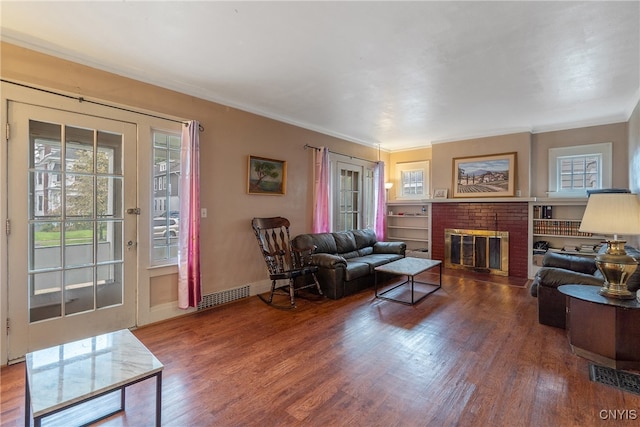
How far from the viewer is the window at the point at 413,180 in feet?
21.5

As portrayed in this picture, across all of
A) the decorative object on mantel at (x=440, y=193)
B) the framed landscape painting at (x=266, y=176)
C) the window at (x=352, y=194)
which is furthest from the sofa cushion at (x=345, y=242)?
the decorative object on mantel at (x=440, y=193)

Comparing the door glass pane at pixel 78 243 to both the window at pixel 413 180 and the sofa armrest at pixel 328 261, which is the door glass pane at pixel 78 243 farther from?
the window at pixel 413 180

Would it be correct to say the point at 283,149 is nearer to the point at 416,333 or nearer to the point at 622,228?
the point at 416,333

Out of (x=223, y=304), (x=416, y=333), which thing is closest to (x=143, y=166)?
(x=223, y=304)

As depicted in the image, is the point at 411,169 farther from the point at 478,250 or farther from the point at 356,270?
the point at 356,270

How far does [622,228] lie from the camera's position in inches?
87.5

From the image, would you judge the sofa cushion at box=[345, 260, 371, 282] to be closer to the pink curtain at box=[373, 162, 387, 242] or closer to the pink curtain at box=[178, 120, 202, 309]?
the pink curtain at box=[178, 120, 202, 309]

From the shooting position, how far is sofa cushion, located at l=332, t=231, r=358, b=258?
4.93 metres

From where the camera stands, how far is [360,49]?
2.56 m

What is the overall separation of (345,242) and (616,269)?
3.28 metres

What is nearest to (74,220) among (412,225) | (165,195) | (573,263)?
(165,195)

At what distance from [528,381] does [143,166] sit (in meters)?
3.80

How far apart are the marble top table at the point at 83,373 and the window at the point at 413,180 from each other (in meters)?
5.97

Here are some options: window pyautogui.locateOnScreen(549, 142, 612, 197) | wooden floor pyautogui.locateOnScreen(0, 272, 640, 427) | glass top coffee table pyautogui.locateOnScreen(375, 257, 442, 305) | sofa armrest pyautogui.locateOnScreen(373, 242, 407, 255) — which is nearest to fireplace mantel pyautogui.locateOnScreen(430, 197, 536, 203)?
window pyautogui.locateOnScreen(549, 142, 612, 197)
